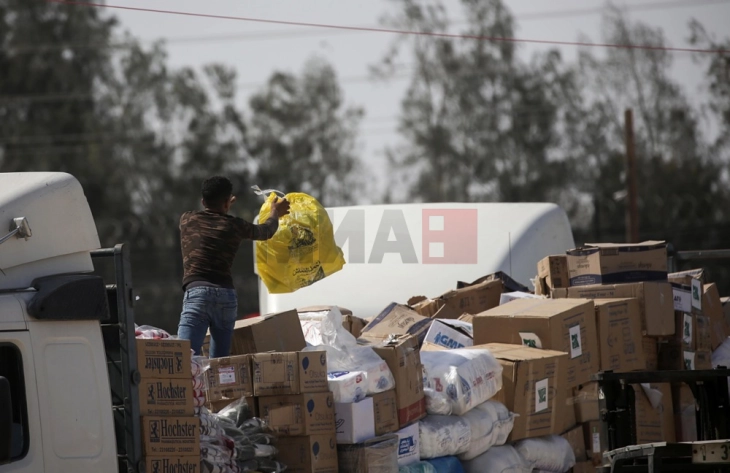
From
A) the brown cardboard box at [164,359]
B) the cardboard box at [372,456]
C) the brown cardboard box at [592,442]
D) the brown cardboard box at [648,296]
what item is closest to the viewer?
the brown cardboard box at [164,359]

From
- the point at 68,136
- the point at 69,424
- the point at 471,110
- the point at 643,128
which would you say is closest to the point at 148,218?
the point at 68,136

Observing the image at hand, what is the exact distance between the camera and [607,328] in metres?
7.02

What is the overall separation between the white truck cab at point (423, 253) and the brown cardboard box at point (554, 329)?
5.72 feet

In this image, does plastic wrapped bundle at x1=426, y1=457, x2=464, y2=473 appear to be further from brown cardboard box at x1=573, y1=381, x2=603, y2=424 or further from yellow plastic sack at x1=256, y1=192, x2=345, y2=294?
yellow plastic sack at x1=256, y1=192, x2=345, y2=294

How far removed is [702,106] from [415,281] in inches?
1366

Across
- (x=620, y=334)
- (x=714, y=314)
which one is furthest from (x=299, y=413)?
(x=714, y=314)

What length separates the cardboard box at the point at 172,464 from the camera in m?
4.40

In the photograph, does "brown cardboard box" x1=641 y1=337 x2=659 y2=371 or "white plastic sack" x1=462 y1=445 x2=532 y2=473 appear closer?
"white plastic sack" x1=462 y1=445 x2=532 y2=473

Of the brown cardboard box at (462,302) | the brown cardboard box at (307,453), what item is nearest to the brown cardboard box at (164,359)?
the brown cardboard box at (307,453)

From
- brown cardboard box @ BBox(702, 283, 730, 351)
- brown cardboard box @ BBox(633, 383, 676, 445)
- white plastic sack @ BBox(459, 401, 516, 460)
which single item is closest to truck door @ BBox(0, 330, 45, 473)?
white plastic sack @ BBox(459, 401, 516, 460)

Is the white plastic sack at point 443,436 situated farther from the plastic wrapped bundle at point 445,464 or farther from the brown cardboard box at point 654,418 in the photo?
the brown cardboard box at point 654,418

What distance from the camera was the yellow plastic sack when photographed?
6.93 meters

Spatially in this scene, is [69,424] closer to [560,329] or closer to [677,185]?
[560,329]

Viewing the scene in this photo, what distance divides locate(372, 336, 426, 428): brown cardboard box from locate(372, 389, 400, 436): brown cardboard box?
0.15 ft
